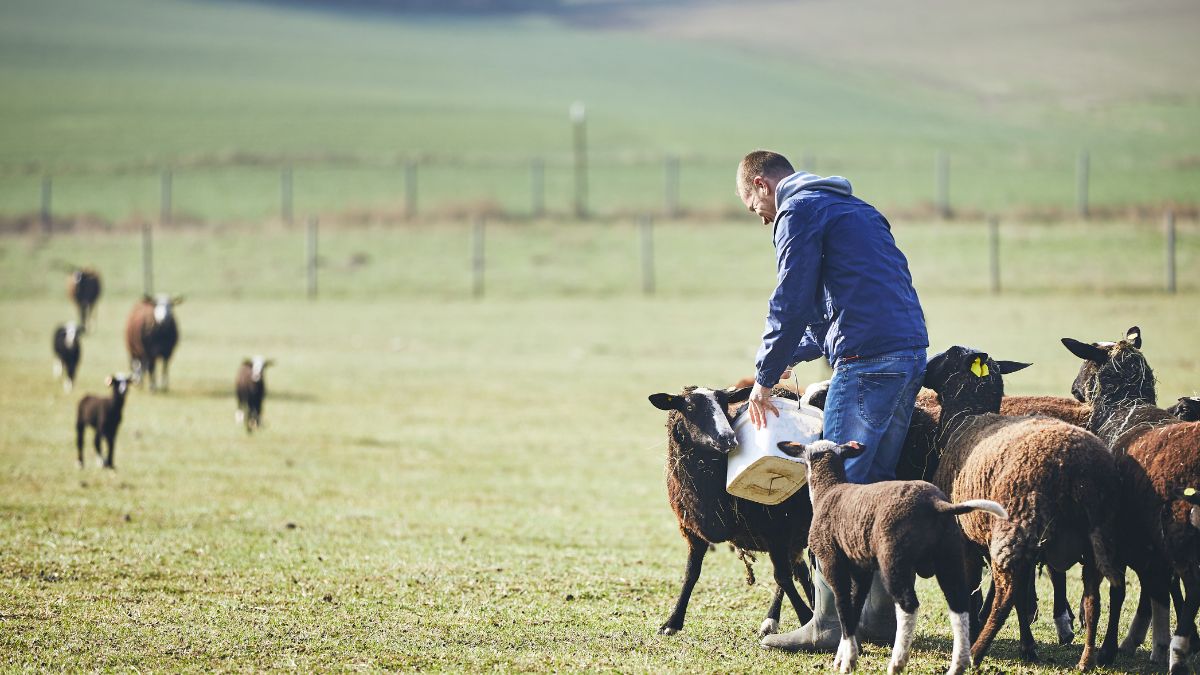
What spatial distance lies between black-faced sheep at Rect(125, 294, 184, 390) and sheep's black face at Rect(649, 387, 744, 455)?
1395cm

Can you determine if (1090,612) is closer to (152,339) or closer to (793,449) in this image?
(793,449)

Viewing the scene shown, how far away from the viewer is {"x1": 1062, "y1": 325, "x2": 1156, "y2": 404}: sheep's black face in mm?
7543

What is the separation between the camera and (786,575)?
763cm

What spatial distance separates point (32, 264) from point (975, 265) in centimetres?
2493

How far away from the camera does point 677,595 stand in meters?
8.70

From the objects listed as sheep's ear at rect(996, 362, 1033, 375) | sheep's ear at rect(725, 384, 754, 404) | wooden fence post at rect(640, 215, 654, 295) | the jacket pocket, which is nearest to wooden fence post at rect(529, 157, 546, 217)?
wooden fence post at rect(640, 215, 654, 295)

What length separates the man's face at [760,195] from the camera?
7066 millimetres

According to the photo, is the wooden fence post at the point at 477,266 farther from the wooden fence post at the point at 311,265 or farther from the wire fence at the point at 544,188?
the wire fence at the point at 544,188

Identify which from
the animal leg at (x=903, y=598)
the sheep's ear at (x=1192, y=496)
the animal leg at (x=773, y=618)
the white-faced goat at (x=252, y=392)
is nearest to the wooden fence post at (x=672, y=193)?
the white-faced goat at (x=252, y=392)

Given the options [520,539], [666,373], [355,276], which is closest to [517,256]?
[355,276]

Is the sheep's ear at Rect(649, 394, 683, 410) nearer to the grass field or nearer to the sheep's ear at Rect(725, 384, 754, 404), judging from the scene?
the sheep's ear at Rect(725, 384, 754, 404)

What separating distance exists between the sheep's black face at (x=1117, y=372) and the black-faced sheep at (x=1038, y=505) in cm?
100

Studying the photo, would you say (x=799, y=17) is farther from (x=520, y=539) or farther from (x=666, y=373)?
(x=520, y=539)

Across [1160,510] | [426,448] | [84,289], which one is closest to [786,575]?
[1160,510]
